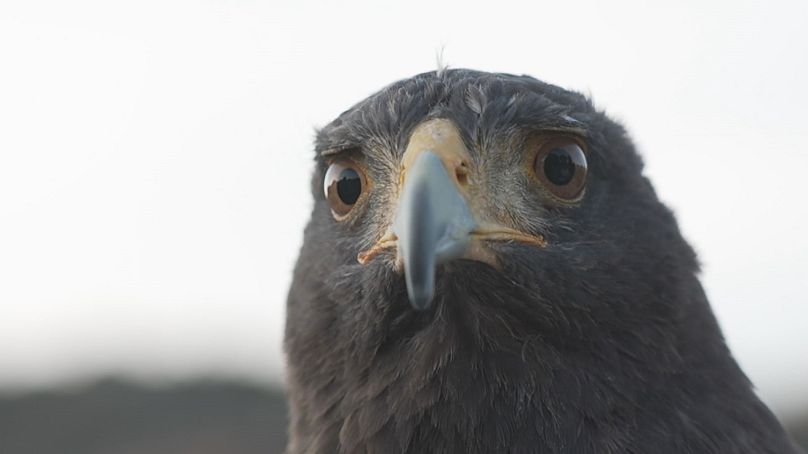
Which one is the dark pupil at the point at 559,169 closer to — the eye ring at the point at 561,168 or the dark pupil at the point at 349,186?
the eye ring at the point at 561,168

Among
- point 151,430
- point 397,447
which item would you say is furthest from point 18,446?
point 397,447

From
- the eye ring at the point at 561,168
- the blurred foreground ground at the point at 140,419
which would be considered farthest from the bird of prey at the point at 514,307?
the blurred foreground ground at the point at 140,419

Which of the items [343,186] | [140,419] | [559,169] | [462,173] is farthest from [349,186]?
[140,419]

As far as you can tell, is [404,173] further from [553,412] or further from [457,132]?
[553,412]

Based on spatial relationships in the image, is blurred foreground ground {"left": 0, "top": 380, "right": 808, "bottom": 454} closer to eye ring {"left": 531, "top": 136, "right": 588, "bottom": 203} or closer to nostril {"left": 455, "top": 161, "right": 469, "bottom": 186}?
eye ring {"left": 531, "top": 136, "right": 588, "bottom": 203}

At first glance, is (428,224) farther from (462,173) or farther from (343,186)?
(343,186)
